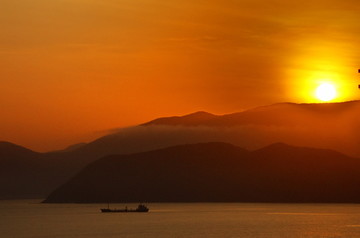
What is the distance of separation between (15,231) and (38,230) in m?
5.10

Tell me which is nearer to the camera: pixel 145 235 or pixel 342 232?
pixel 145 235

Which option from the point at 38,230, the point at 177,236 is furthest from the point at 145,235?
the point at 38,230

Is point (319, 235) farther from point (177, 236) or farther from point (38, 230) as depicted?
point (38, 230)

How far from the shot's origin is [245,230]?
195750mm

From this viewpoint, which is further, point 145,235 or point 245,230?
point 245,230

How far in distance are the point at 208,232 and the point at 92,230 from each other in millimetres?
26229

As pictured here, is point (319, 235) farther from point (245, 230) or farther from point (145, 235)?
point (145, 235)

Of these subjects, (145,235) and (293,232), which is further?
(293,232)

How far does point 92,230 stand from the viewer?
640 ft

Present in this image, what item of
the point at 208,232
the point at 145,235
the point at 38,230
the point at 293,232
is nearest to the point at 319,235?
the point at 293,232

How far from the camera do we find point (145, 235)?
178 metres

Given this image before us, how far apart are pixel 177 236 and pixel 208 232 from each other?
1414 centimetres

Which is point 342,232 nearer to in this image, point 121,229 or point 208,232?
point 208,232

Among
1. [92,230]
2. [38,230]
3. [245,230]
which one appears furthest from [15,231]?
[245,230]
